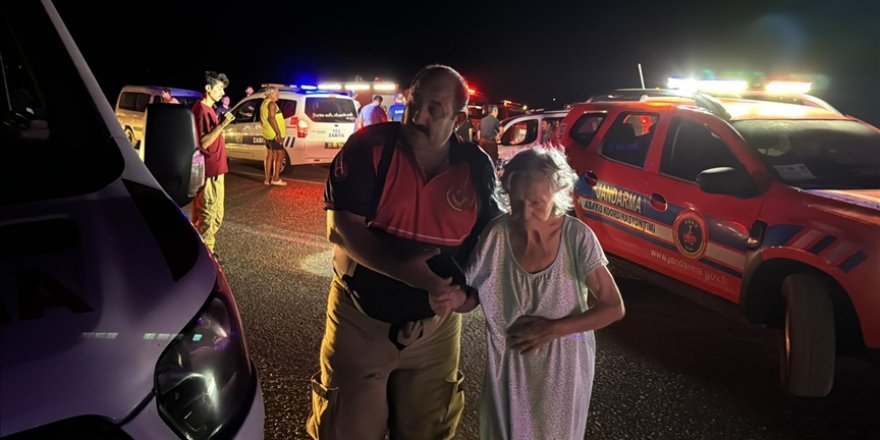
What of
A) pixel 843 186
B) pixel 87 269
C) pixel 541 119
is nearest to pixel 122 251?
pixel 87 269

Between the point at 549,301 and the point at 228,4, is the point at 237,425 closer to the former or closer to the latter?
the point at 549,301

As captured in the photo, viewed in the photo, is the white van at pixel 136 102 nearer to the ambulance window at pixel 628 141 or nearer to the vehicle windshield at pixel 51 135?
the ambulance window at pixel 628 141

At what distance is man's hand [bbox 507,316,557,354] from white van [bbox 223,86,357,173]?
10462mm

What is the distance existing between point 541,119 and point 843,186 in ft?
23.9

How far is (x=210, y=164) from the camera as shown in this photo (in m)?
5.67

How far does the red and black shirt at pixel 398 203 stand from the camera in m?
2.02


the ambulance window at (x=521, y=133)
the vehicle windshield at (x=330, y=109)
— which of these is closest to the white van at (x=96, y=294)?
the ambulance window at (x=521, y=133)

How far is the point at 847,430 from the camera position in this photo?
11.0ft

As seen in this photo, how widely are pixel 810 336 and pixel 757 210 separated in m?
0.80

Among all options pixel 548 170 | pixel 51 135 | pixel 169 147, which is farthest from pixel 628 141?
pixel 51 135

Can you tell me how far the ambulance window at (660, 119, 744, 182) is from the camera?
4805 mm

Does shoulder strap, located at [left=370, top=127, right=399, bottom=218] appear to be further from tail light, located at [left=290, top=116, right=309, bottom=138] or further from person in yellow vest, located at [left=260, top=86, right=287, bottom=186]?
tail light, located at [left=290, top=116, right=309, bottom=138]

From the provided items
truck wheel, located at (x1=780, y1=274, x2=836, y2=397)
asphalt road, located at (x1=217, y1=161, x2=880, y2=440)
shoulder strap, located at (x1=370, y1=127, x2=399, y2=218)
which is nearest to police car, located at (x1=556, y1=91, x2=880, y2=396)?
truck wheel, located at (x1=780, y1=274, x2=836, y2=397)

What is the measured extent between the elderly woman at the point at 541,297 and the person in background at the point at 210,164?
3990mm
